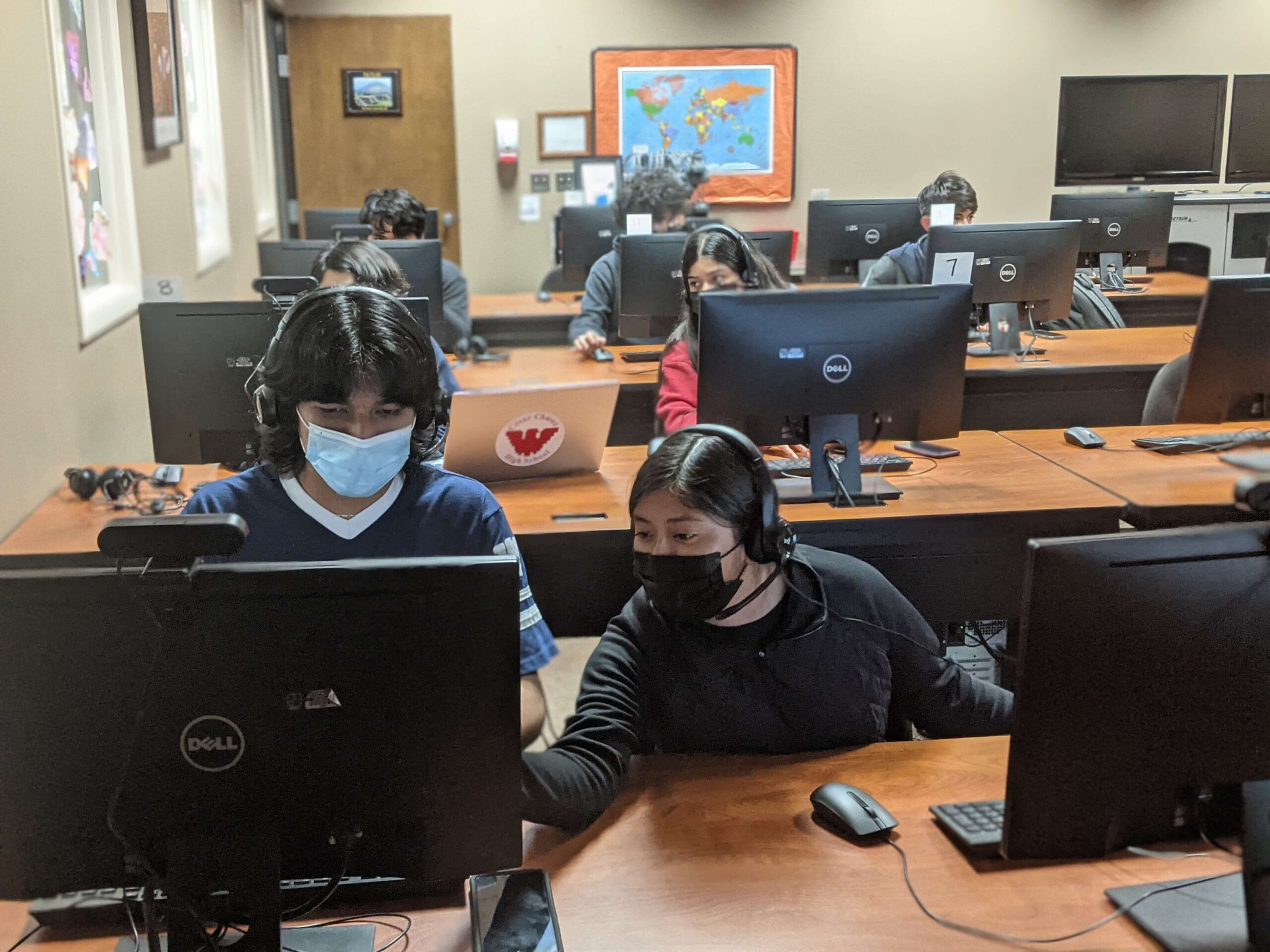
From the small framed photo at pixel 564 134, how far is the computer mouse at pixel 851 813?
6133 millimetres

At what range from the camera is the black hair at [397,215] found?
14.2 feet

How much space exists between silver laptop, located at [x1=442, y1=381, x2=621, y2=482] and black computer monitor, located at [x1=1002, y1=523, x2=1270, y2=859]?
4.70ft

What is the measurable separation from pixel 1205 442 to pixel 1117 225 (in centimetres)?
54

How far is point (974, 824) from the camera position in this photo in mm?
1325

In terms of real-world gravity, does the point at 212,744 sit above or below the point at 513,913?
above

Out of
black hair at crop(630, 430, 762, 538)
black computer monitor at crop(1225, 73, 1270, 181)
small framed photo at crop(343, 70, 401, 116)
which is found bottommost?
black hair at crop(630, 430, 762, 538)

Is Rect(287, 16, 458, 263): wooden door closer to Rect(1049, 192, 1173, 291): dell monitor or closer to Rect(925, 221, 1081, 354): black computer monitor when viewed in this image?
Rect(925, 221, 1081, 354): black computer monitor

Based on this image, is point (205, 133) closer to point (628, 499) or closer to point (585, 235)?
point (585, 235)

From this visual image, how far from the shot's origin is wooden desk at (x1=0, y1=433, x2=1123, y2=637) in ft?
7.52

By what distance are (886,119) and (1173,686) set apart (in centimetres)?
308

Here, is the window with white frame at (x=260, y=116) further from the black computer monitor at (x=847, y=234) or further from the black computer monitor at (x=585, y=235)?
the black computer monitor at (x=847, y=234)

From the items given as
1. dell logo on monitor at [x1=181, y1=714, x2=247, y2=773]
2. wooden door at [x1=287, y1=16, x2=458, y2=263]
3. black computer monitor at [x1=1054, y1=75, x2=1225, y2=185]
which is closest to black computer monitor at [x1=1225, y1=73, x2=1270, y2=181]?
black computer monitor at [x1=1054, y1=75, x2=1225, y2=185]

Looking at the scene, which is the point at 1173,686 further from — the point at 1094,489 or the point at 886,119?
the point at 886,119

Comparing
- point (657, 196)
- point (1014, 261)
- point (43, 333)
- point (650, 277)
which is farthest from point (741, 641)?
point (657, 196)
